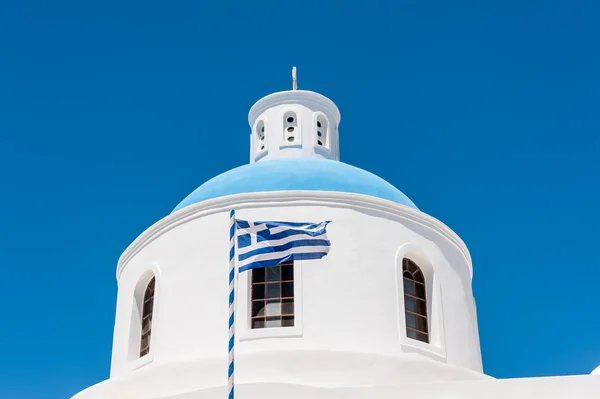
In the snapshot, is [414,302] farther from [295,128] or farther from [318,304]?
[295,128]

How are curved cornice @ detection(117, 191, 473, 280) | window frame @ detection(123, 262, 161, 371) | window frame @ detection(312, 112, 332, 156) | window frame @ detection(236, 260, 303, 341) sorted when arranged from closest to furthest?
window frame @ detection(236, 260, 303, 341), window frame @ detection(123, 262, 161, 371), curved cornice @ detection(117, 191, 473, 280), window frame @ detection(312, 112, 332, 156)

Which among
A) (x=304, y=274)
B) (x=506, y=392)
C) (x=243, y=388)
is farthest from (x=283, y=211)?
(x=506, y=392)

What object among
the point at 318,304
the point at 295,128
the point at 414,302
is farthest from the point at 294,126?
the point at 318,304

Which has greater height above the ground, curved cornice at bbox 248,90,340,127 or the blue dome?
curved cornice at bbox 248,90,340,127

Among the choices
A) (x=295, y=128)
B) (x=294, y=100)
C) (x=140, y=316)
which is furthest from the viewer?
(x=294, y=100)

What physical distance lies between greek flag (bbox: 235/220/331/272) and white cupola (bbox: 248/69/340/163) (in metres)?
5.36

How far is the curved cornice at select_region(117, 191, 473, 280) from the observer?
14078 mm

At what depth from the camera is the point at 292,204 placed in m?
14.0

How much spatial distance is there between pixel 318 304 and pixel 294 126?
5.80 metres

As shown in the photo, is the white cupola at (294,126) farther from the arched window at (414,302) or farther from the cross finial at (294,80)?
the arched window at (414,302)

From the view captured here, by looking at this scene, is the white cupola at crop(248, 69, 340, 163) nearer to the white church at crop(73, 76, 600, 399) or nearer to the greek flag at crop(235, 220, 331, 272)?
the white church at crop(73, 76, 600, 399)

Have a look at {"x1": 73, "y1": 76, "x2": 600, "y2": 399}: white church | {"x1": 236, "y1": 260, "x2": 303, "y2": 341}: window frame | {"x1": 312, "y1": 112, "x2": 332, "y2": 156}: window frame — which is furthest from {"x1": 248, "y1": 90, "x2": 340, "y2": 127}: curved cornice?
{"x1": 236, "y1": 260, "x2": 303, "y2": 341}: window frame

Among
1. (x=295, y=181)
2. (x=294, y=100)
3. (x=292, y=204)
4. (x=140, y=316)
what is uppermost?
(x=294, y=100)

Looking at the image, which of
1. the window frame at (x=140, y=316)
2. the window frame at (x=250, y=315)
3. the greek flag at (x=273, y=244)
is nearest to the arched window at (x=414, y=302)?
the window frame at (x=250, y=315)
